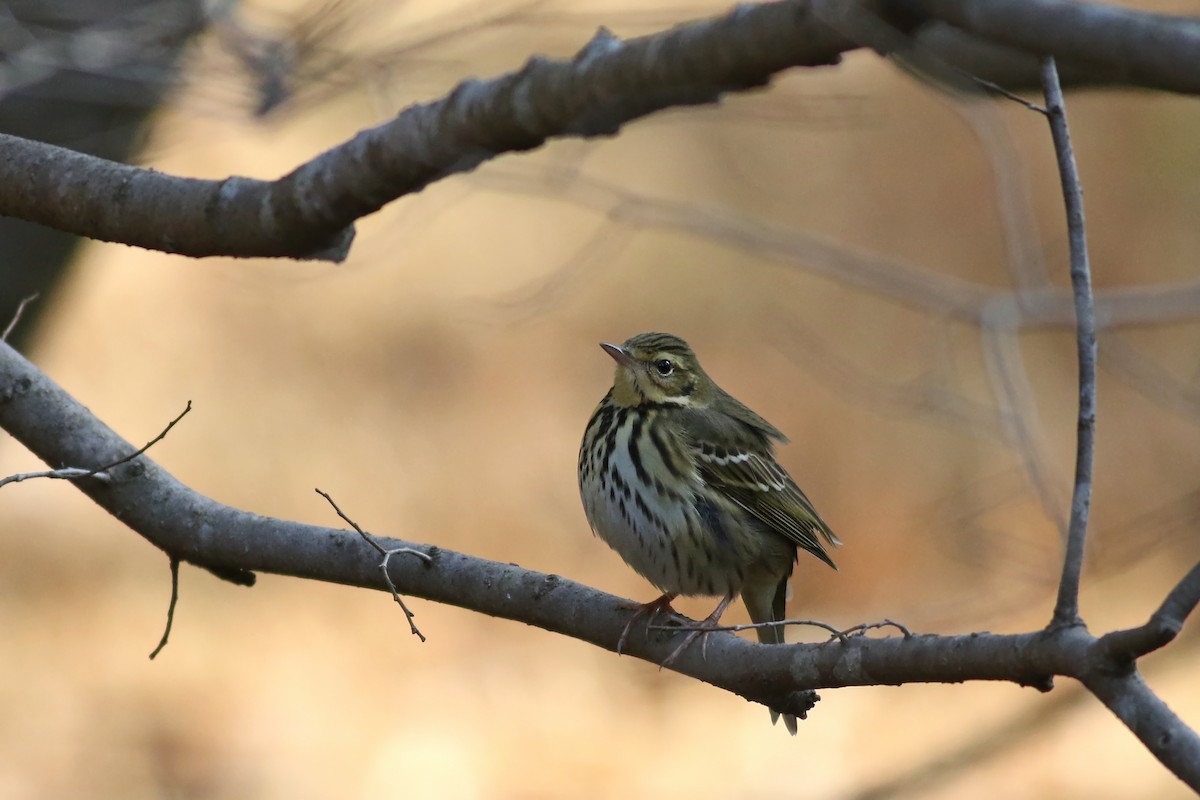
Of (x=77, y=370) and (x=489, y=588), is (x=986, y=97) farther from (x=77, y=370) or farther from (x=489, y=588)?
(x=77, y=370)

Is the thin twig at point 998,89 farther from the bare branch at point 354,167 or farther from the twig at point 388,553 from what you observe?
the twig at point 388,553

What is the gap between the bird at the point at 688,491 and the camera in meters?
4.07

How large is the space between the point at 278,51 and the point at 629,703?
5.43m

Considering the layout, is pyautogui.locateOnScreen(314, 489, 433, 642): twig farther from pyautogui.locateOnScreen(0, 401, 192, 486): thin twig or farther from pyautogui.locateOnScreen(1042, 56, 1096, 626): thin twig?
pyautogui.locateOnScreen(1042, 56, 1096, 626): thin twig

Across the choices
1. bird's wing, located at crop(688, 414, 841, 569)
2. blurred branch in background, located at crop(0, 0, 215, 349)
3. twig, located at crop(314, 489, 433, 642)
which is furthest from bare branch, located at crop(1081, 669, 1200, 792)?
blurred branch in background, located at crop(0, 0, 215, 349)

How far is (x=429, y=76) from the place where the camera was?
23.5 feet

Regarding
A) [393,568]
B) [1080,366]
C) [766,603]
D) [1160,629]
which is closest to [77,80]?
[393,568]

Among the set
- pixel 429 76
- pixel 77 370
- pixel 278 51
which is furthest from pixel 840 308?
pixel 278 51

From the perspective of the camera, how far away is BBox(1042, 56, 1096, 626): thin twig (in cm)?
194

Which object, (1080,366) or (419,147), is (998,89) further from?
(419,147)

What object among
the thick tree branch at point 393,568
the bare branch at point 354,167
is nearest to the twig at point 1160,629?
the thick tree branch at point 393,568

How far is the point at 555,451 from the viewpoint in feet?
33.7

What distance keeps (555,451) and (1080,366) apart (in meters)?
8.29

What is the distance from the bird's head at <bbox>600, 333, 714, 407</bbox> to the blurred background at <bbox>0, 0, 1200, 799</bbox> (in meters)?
2.26
